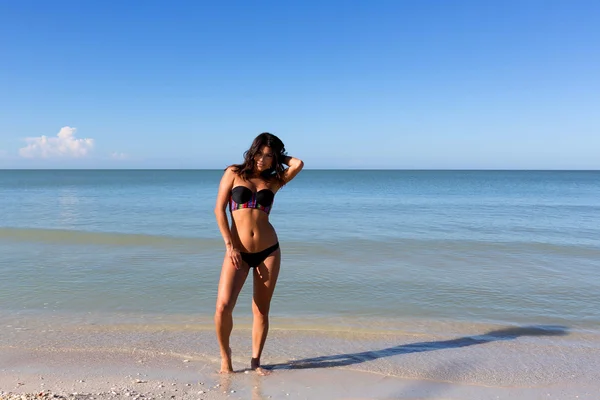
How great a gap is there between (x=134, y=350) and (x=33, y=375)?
1.01m

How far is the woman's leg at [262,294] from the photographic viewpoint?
4312mm

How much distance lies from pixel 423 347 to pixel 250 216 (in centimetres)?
269

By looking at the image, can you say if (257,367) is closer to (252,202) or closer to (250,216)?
(250,216)

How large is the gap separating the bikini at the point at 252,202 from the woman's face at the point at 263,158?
22cm

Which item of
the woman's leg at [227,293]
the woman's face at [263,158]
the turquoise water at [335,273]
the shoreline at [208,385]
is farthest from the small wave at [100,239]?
the woman's face at [263,158]

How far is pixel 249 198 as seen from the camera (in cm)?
416

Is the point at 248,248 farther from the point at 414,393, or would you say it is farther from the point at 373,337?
the point at 373,337

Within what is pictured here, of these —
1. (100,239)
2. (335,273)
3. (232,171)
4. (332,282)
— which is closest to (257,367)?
(232,171)

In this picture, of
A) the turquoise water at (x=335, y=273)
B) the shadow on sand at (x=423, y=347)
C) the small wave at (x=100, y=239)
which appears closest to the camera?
the shadow on sand at (x=423, y=347)

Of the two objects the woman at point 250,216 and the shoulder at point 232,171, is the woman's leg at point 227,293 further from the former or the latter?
the shoulder at point 232,171

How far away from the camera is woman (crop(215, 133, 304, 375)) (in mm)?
4141

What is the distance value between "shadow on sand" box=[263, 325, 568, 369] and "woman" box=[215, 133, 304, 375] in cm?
100

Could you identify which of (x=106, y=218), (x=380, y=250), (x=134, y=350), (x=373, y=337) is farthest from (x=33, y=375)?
(x=106, y=218)

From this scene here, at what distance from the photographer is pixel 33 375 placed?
4309 mm
